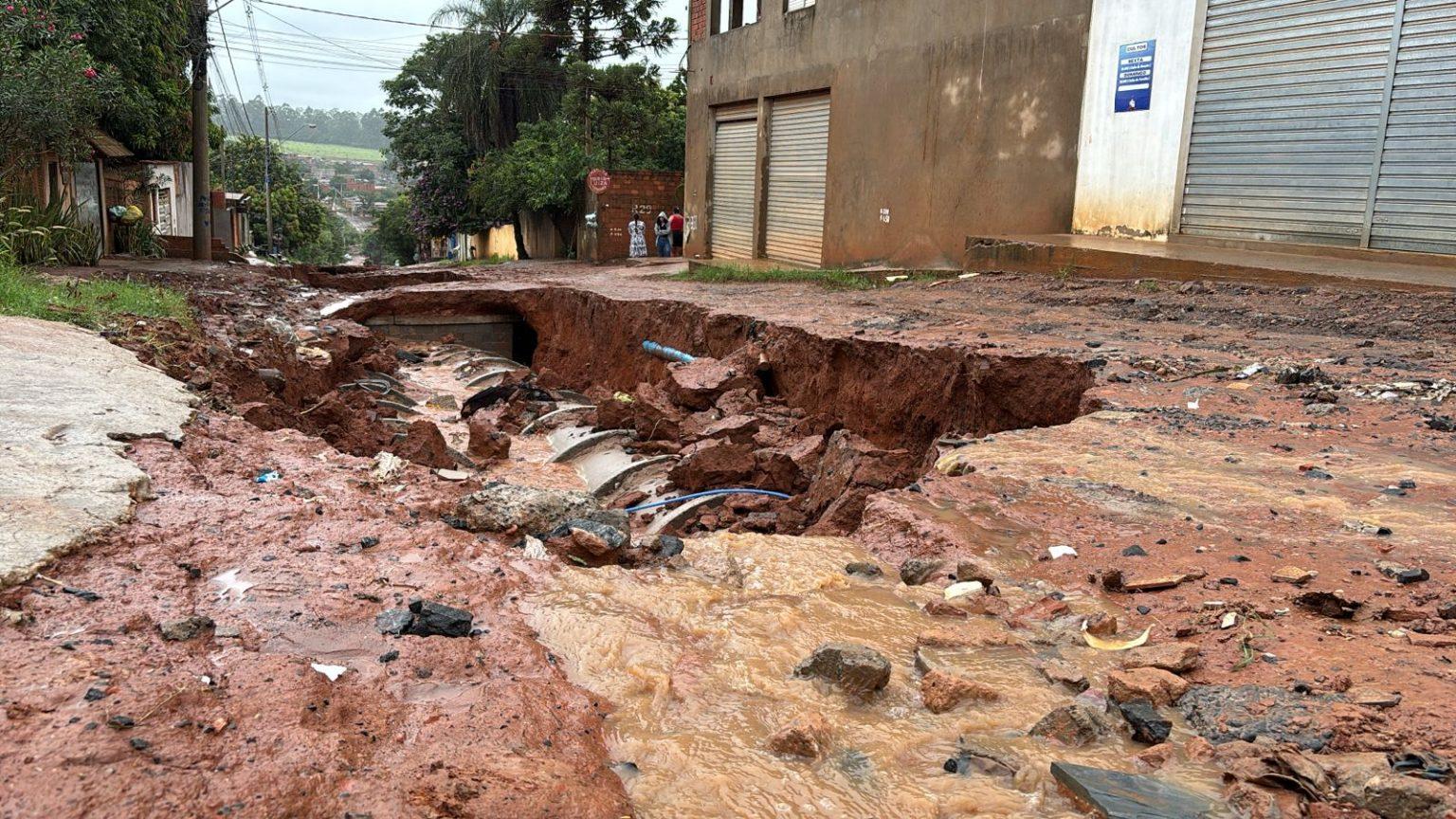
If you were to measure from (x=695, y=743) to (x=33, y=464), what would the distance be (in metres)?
2.51

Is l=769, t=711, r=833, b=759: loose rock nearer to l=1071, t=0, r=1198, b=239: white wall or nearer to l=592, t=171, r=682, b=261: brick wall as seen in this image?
l=1071, t=0, r=1198, b=239: white wall

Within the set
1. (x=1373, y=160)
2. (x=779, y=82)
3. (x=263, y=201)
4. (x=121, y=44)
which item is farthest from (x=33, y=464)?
(x=263, y=201)

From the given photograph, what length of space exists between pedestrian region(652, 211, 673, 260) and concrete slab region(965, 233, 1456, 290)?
1299 cm

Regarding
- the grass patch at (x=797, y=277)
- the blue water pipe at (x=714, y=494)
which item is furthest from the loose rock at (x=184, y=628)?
the grass patch at (x=797, y=277)

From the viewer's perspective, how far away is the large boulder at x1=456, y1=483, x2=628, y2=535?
13.2 ft

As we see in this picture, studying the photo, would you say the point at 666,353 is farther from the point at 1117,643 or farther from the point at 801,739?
the point at 801,739

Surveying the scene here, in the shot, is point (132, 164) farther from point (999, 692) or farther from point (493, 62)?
point (999, 692)

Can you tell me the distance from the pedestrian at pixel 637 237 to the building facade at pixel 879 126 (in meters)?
3.24

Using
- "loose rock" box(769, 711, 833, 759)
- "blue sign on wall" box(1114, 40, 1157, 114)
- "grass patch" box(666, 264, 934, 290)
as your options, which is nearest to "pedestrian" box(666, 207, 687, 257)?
"grass patch" box(666, 264, 934, 290)

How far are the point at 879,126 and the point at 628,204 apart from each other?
10543mm

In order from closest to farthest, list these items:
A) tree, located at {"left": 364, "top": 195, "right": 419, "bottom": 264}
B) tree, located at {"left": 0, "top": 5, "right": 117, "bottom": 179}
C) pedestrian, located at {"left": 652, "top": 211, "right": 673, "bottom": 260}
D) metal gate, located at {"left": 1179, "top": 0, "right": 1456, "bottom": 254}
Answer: metal gate, located at {"left": 1179, "top": 0, "right": 1456, "bottom": 254}, tree, located at {"left": 0, "top": 5, "right": 117, "bottom": 179}, pedestrian, located at {"left": 652, "top": 211, "right": 673, "bottom": 260}, tree, located at {"left": 364, "top": 195, "right": 419, "bottom": 264}

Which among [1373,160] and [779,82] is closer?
[1373,160]

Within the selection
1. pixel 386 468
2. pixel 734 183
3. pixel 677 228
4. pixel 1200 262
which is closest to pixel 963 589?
pixel 386 468

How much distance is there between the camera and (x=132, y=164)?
2205cm
